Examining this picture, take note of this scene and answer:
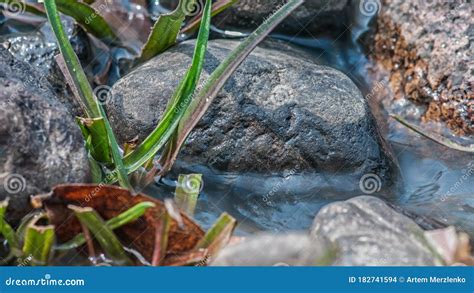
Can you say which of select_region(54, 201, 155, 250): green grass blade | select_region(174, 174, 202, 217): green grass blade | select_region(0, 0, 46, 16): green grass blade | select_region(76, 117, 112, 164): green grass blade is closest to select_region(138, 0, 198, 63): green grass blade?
select_region(0, 0, 46, 16): green grass blade

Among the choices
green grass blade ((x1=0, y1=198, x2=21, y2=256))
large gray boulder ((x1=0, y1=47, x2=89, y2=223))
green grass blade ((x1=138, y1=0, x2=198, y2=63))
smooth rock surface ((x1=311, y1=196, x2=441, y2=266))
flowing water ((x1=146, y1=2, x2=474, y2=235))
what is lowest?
flowing water ((x1=146, y1=2, x2=474, y2=235))

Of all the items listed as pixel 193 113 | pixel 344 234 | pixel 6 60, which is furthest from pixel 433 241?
pixel 6 60

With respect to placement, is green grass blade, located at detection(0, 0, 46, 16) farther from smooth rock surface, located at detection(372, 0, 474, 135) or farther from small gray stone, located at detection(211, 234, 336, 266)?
small gray stone, located at detection(211, 234, 336, 266)

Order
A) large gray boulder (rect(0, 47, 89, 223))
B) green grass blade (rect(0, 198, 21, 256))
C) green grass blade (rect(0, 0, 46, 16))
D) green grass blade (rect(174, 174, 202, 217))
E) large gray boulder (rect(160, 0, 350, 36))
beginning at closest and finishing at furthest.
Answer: green grass blade (rect(0, 198, 21, 256)), large gray boulder (rect(0, 47, 89, 223)), green grass blade (rect(174, 174, 202, 217)), green grass blade (rect(0, 0, 46, 16)), large gray boulder (rect(160, 0, 350, 36))

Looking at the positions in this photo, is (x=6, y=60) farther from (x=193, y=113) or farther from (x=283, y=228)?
(x=283, y=228)

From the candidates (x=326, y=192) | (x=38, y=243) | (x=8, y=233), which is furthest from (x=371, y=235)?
(x=8, y=233)

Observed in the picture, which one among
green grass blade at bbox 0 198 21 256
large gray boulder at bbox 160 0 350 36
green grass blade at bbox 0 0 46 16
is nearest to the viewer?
green grass blade at bbox 0 198 21 256
